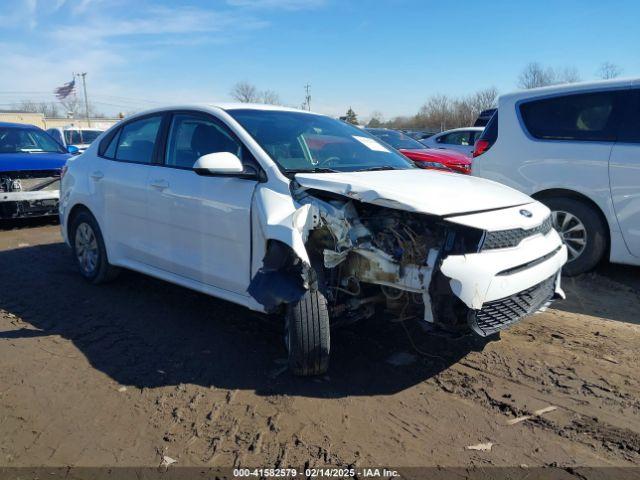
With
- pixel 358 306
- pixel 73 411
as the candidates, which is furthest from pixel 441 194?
pixel 73 411

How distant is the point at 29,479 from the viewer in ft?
7.81

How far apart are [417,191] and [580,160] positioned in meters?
2.86

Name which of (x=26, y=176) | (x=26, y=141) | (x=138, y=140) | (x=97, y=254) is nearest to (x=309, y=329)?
(x=138, y=140)

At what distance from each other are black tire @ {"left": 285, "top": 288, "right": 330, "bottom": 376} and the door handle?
1.64 metres

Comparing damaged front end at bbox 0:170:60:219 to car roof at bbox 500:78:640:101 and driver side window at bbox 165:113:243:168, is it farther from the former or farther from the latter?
car roof at bbox 500:78:640:101

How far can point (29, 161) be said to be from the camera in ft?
25.9

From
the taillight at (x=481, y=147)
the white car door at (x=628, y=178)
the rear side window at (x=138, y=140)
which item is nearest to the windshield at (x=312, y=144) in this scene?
the rear side window at (x=138, y=140)

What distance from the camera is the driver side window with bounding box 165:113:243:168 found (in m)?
3.86

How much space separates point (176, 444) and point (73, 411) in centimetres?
75

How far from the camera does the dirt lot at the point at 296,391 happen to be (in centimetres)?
259

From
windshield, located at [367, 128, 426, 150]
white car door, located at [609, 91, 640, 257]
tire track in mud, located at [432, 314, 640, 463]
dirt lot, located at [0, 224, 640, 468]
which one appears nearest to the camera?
dirt lot, located at [0, 224, 640, 468]

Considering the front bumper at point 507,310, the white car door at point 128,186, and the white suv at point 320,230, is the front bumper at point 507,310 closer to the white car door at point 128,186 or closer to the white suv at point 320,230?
the white suv at point 320,230

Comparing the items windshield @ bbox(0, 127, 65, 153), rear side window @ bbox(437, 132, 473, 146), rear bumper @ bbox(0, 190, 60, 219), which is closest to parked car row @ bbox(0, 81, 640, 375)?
rear bumper @ bbox(0, 190, 60, 219)

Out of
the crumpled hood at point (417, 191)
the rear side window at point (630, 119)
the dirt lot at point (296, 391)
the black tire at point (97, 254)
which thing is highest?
the rear side window at point (630, 119)
